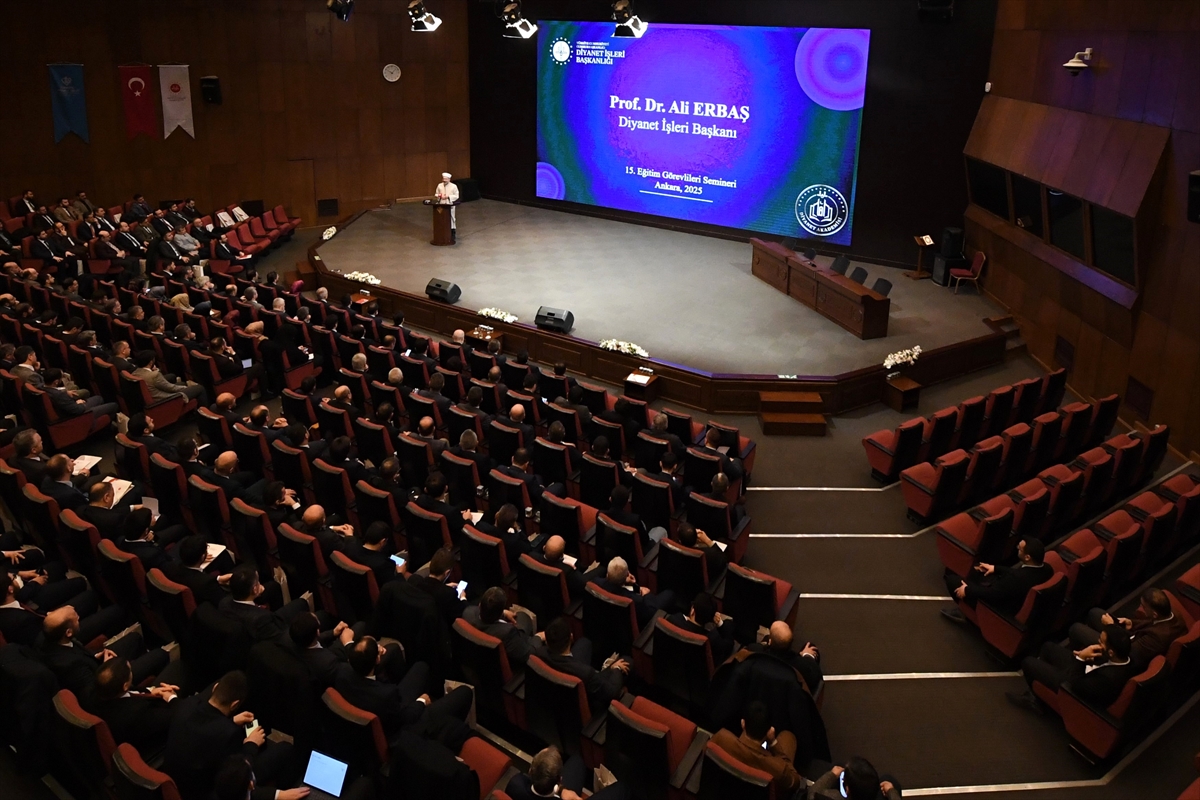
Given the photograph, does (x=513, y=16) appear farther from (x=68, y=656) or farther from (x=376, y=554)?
(x=68, y=656)

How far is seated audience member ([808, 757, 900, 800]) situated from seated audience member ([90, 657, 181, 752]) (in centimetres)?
300

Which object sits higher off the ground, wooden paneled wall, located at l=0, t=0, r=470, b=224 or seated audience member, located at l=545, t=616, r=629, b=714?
wooden paneled wall, located at l=0, t=0, r=470, b=224

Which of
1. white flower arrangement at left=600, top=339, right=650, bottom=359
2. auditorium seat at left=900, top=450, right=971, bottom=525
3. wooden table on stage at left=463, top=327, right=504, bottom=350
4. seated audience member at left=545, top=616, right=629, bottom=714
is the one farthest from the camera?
wooden table on stage at left=463, top=327, right=504, bottom=350

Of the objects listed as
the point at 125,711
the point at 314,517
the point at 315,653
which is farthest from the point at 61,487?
A: the point at 315,653

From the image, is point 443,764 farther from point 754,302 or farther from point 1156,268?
point 754,302

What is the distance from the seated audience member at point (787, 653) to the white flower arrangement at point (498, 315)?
25.0ft

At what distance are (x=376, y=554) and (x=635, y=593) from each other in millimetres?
1633

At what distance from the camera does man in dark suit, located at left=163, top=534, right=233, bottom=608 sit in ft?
17.2

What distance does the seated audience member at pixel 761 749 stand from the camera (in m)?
4.19

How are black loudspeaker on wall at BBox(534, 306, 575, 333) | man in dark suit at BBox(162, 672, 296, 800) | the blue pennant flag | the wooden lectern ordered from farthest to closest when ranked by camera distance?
the wooden lectern, the blue pennant flag, black loudspeaker on wall at BBox(534, 306, 575, 333), man in dark suit at BBox(162, 672, 296, 800)

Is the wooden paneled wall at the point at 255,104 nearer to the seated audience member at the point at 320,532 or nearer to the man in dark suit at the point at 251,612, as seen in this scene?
the seated audience member at the point at 320,532

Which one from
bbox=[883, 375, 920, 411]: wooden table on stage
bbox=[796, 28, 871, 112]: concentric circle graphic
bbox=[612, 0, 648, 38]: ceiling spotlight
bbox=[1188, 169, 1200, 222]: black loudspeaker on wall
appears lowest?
bbox=[883, 375, 920, 411]: wooden table on stage

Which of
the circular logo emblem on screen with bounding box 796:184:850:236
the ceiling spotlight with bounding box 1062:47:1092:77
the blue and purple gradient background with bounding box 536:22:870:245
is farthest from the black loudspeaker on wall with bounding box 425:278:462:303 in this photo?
the ceiling spotlight with bounding box 1062:47:1092:77

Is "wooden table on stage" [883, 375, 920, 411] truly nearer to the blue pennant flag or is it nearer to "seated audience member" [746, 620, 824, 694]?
"seated audience member" [746, 620, 824, 694]
